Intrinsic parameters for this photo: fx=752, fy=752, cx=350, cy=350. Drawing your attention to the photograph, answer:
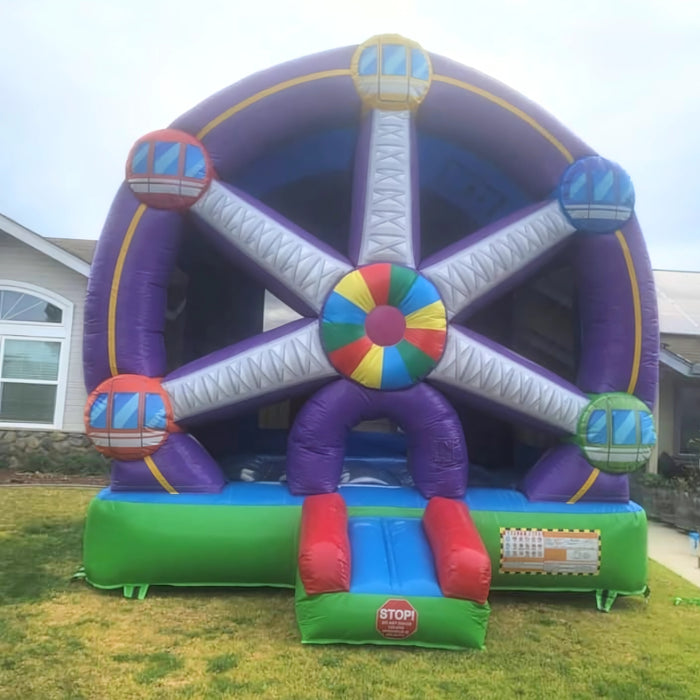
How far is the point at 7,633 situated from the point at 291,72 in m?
3.33

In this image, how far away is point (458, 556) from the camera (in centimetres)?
351

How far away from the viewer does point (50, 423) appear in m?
8.77

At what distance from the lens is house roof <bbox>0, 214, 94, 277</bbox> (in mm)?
8773

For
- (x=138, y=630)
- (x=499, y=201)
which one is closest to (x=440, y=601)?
(x=138, y=630)

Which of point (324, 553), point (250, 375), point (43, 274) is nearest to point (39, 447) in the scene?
point (43, 274)

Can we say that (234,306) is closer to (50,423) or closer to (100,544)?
(100,544)

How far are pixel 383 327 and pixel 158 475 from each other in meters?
1.51

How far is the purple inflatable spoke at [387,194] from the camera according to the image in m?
4.36

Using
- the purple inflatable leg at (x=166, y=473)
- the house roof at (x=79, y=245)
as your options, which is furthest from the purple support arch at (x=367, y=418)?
the house roof at (x=79, y=245)

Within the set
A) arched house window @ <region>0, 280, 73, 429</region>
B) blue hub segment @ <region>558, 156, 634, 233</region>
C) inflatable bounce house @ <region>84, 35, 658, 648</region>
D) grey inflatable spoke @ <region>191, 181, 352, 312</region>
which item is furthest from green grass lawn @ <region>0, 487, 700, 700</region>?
arched house window @ <region>0, 280, 73, 429</region>

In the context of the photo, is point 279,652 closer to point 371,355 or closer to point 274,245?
point 371,355

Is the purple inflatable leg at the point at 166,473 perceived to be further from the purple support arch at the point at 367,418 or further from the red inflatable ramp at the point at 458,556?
the red inflatable ramp at the point at 458,556

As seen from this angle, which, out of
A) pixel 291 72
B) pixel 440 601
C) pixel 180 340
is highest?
pixel 291 72

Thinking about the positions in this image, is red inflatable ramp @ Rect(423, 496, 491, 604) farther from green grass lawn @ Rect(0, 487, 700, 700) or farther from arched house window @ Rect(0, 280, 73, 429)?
arched house window @ Rect(0, 280, 73, 429)
